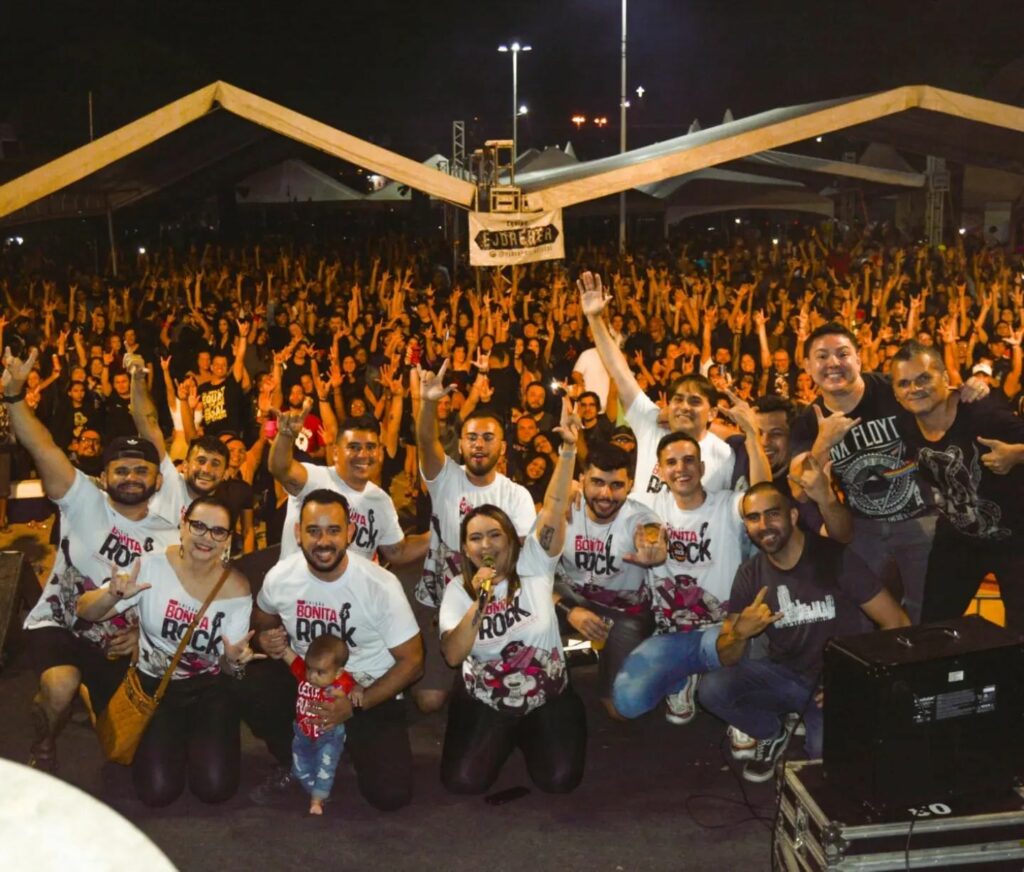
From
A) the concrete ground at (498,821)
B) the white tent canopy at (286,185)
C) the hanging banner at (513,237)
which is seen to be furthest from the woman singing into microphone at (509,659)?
the white tent canopy at (286,185)

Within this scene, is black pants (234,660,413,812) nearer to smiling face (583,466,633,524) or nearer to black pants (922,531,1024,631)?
smiling face (583,466,633,524)

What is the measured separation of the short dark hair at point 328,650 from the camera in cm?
470

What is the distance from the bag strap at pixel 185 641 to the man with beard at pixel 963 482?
10.0ft

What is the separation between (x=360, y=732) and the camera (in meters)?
4.93

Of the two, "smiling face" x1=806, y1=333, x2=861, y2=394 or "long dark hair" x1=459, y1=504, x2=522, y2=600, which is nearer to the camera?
"long dark hair" x1=459, y1=504, x2=522, y2=600

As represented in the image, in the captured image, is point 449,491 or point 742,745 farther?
point 449,491

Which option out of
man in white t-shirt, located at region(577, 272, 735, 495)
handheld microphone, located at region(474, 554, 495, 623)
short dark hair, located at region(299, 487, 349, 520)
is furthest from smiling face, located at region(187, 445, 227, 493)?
man in white t-shirt, located at region(577, 272, 735, 495)

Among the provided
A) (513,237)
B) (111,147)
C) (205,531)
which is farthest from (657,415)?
(111,147)

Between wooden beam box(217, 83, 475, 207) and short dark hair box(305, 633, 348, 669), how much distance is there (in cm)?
671

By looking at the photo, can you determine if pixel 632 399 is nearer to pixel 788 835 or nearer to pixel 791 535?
pixel 791 535

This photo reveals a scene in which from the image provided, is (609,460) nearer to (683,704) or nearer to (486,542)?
(486,542)

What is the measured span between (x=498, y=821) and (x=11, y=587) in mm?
3030

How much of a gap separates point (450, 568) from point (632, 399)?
1.38 metres

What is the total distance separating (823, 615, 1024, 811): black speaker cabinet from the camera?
3.51 metres
